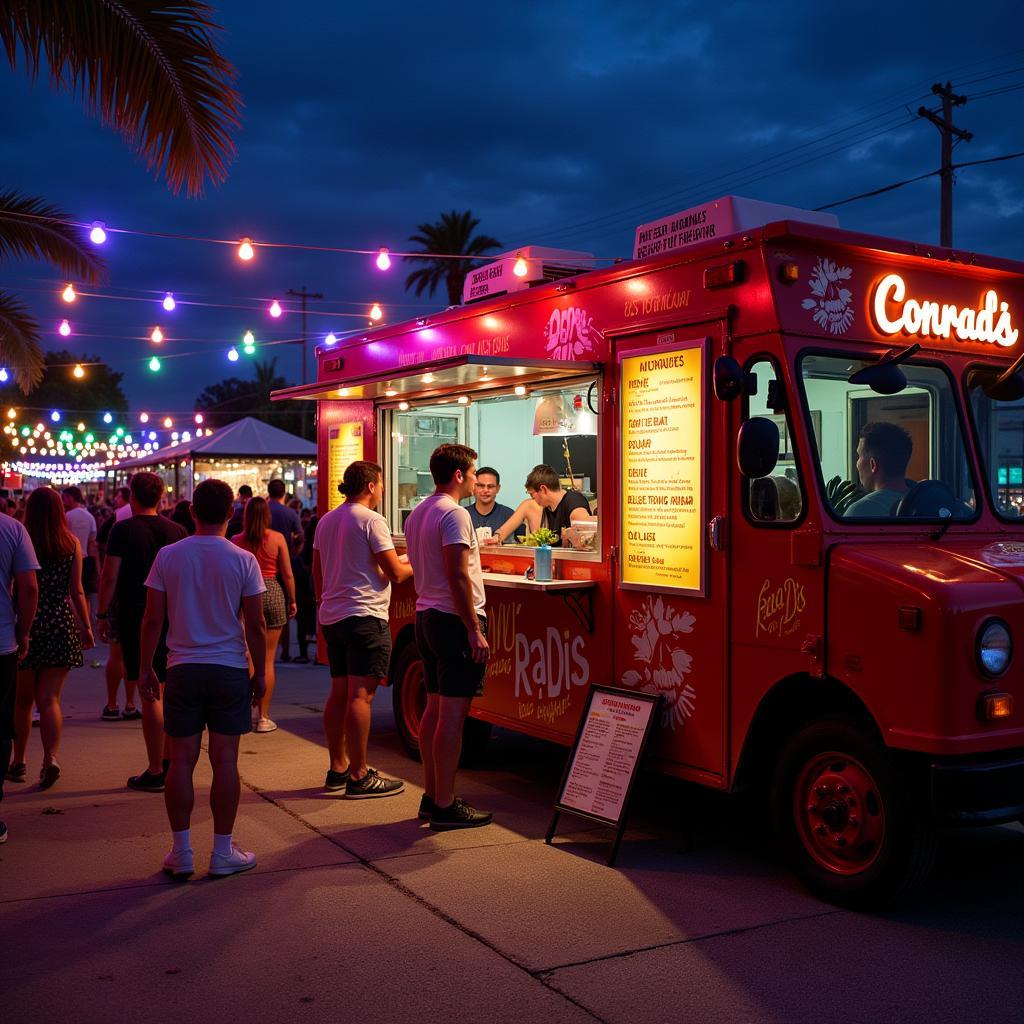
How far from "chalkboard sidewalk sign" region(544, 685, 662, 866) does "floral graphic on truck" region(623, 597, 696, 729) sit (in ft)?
0.37

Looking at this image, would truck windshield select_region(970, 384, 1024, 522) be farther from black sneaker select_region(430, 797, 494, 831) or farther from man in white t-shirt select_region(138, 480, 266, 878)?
man in white t-shirt select_region(138, 480, 266, 878)

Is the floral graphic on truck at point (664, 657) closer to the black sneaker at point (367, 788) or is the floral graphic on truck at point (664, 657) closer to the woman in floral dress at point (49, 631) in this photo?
the black sneaker at point (367, 788)

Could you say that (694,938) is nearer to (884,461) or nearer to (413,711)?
(884,461)

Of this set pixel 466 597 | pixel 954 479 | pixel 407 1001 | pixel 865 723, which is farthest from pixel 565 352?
pixel 407 1001

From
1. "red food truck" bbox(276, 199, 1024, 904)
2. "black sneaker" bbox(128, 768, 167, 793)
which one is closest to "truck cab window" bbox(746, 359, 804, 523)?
"red food truck" bbox(276, 199, 1024, 904)

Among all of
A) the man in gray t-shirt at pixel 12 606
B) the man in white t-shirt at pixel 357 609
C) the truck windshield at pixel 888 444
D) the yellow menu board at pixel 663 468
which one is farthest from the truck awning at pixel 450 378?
the man in gray t-shirt at pixel 12 606

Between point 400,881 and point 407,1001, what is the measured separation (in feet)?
4.30

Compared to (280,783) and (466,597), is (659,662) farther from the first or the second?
(280,783)

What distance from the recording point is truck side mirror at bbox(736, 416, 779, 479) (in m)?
4.89

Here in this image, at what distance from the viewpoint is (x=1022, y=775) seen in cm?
456

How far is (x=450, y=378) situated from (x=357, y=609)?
158 centimetres

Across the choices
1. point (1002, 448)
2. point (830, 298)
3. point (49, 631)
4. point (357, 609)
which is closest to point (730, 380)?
point (830, 298)

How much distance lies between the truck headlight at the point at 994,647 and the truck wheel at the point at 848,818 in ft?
1.77

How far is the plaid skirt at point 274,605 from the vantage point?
8969 millimetres
